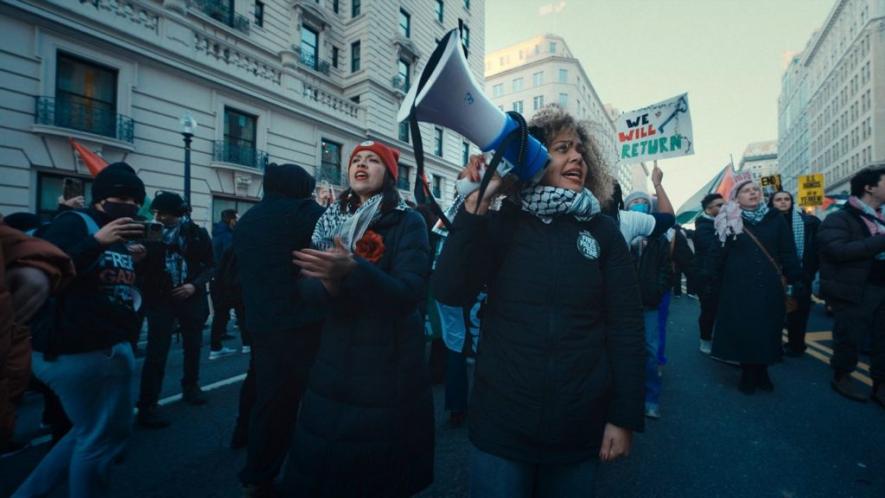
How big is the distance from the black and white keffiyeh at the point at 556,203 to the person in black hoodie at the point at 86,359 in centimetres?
205

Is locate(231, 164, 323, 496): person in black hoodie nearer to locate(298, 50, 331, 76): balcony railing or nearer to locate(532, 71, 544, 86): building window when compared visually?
locate(298, 50, 331, 76): balcony railing

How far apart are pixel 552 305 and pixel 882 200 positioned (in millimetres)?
4791

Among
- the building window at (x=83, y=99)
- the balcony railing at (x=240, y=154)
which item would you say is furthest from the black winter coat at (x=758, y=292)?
the balcony railing at (x=240, y=154)

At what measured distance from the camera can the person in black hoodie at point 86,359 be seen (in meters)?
2.01

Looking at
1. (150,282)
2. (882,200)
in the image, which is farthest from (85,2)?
(882,200)

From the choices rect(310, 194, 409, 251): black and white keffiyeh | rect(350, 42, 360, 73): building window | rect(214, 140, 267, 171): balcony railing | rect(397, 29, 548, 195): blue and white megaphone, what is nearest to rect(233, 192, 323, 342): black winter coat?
rect(310, 194, 409, 251): black and white keffiyeh

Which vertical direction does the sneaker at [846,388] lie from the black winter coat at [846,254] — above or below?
below

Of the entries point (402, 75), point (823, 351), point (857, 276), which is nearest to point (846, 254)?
point (857, 276)

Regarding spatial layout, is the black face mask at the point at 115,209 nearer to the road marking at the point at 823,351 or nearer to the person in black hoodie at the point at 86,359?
the person in black hoodie at the point at 86,359

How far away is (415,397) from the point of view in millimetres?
1837

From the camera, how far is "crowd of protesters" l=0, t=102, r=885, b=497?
4.65 ft

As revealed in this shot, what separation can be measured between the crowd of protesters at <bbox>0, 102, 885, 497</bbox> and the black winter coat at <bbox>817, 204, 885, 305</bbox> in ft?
6.58

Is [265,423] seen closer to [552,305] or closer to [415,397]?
[415,397]

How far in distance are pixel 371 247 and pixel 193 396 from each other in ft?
11.1
